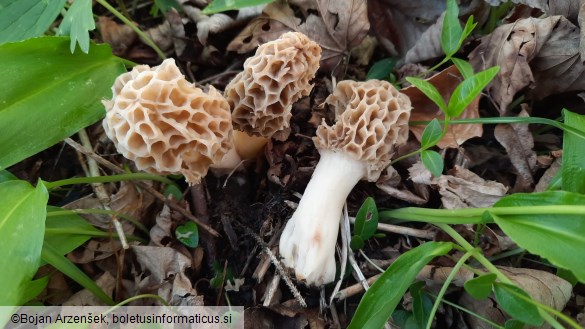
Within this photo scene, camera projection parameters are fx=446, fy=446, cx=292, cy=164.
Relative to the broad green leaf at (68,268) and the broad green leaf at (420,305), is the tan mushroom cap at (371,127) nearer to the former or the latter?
the broad green leaf at (420,305)

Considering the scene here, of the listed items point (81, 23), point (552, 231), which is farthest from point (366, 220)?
point (81, 23)

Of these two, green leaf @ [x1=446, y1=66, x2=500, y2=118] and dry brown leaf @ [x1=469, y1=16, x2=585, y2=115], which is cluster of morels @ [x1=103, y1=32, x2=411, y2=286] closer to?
green leaf @ [x1=446, y1=66, x2=500, y2=118]

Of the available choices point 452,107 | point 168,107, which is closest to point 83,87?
point 168,107

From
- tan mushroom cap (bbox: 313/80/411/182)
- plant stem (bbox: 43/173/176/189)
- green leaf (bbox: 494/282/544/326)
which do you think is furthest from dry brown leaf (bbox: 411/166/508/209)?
plant stem (bbox: 43/173/176/189)

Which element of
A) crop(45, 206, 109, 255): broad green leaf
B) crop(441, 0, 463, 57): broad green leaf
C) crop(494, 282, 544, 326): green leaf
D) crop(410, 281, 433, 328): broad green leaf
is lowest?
crop(45, 206, 109, 255): broad green leaf

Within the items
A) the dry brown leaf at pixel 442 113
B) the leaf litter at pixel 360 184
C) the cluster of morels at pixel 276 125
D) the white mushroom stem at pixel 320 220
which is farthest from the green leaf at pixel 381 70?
the white mushroom stem at pixel 320 220

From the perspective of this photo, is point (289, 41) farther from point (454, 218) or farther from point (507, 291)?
point (507, 291)
